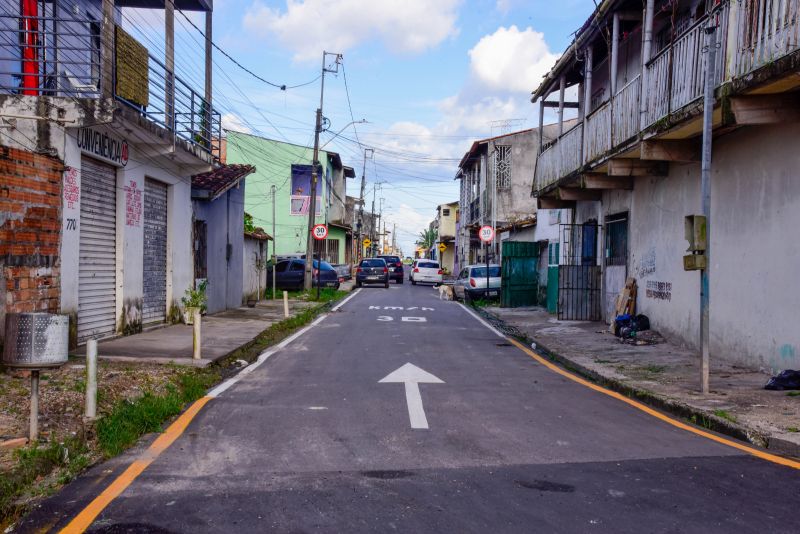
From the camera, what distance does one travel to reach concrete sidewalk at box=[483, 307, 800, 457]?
22.0 feet

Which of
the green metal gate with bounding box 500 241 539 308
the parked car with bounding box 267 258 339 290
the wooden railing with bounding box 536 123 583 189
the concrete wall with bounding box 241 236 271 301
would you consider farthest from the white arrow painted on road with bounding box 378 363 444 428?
the parked car with bounding box 267 258 339 290

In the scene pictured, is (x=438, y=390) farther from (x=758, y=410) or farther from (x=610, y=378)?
(x=758, y=410)

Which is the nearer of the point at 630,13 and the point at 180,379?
the point at 180,379

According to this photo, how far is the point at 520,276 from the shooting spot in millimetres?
24516

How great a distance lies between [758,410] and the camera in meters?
7.37

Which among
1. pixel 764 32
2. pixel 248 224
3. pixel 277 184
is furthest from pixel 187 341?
pixel 277 184

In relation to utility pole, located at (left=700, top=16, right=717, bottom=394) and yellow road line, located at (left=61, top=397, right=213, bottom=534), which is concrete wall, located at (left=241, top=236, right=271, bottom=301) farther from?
utility pole, located at (left=700, top=16, right=717, bottom=394)

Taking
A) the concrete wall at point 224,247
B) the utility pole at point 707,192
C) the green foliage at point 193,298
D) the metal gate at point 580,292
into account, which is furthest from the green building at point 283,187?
the utility pole at point 707,192

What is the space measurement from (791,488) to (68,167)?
9.76 metres

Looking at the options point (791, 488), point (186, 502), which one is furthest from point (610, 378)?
point (186, 502)

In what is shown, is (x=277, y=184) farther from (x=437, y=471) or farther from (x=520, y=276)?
(x=437, y=471)

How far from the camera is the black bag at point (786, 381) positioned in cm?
838

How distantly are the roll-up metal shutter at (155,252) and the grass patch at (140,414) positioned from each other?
6.03 metres

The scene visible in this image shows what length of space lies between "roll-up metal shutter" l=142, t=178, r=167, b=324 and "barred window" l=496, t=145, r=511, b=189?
28.7m
